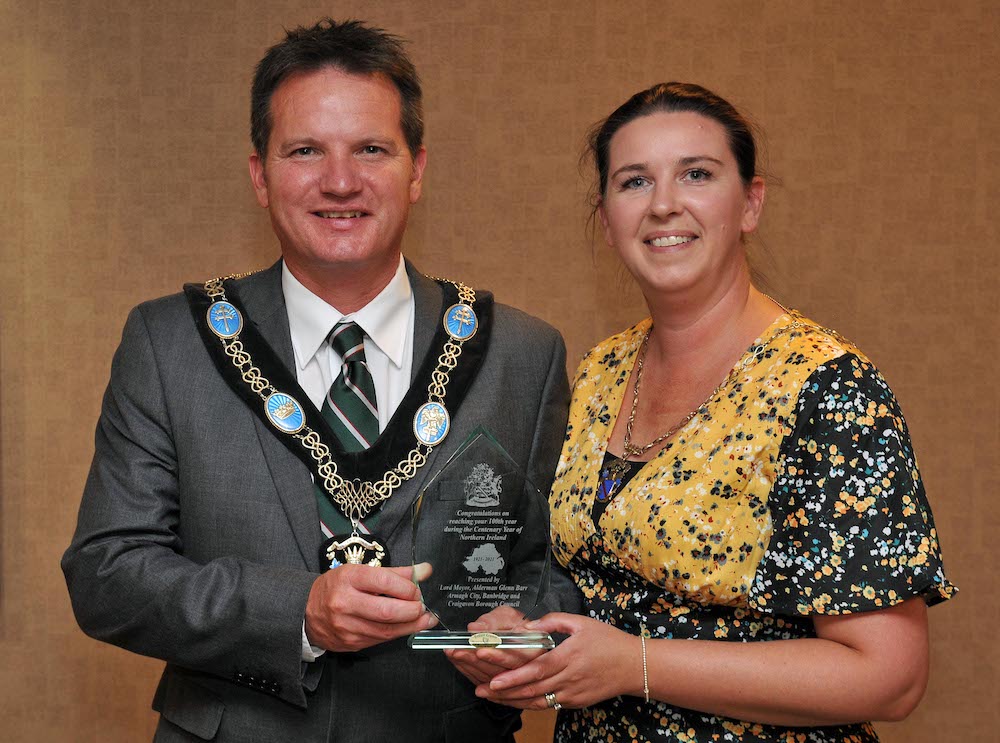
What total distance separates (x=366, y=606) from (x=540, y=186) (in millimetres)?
1508

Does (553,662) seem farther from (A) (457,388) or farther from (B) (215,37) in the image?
(B) (215,37)

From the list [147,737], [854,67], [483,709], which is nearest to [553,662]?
[483,709]

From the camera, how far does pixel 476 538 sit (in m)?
1.71

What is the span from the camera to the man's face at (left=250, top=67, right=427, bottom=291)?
195cm

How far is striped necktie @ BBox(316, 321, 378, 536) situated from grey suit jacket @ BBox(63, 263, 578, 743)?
0.11 feet

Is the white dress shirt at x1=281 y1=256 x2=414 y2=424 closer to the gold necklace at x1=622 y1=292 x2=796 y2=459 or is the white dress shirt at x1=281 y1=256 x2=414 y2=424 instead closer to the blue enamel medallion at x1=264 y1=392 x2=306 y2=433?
the blue enamel medallion at x1=264 y1=392 x2=306 y2=433

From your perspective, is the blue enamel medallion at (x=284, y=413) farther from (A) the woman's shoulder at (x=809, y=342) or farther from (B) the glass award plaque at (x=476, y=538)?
(A) the woman's shoulder at (x=809, y=342)

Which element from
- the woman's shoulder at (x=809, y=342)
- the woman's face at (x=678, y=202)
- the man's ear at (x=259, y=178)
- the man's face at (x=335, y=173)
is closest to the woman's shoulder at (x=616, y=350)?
the woman's face at (x=678, y=202)

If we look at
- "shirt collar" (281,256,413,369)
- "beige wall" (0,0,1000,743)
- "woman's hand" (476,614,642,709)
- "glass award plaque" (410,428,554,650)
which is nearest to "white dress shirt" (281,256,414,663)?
"shirt collar" (281,256,413,369)

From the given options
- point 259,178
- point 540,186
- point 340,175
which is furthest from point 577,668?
point 540,186

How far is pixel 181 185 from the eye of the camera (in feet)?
9.22

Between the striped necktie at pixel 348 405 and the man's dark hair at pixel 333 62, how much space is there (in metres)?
0.41

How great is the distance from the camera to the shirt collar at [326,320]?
6.53 ft

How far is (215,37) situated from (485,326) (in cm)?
129
